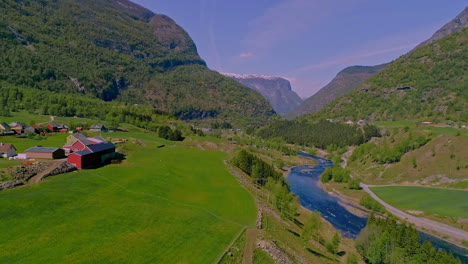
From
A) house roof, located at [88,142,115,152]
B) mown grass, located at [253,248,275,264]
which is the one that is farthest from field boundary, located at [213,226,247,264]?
house roof, located at [88,142,115,152]

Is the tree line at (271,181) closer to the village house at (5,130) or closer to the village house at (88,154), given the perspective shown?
the village house at (88,154)

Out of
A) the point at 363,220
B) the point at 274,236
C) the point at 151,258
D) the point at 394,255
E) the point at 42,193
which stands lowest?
the point at 363,220

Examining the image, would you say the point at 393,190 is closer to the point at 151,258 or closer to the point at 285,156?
the point at 285,156

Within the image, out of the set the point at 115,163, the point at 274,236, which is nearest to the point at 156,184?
the point at 115,163

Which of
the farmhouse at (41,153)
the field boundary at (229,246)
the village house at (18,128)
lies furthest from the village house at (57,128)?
A: the field boundary at (229,246)

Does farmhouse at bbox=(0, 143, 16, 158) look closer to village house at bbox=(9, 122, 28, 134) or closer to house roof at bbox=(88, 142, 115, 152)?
house roof at bbox=(88, 142, 115, 152)

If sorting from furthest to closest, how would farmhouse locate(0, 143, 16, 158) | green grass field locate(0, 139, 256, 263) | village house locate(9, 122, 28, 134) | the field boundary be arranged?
1. village house locate(9, 122, 28, 134)
2. farmhouse locate(0, 143, 16, 158)
3. the field boundary
4. green grass field locate(0, 139, 256, 263)
